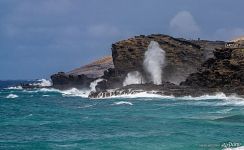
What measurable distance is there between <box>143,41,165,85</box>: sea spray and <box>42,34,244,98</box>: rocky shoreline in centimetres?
98

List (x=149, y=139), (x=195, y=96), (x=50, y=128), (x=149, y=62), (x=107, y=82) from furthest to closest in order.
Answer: (x=149, y=62), (x=107, y=82), (x=195, y=96), (x=50, y=128), (x=149, y=139)

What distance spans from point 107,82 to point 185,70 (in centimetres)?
1919

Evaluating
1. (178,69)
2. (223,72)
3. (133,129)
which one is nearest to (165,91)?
(223,72)

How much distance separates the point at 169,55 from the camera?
126 metres

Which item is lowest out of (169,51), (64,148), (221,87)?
(64,148)

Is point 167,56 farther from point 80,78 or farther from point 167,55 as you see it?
point 80,78

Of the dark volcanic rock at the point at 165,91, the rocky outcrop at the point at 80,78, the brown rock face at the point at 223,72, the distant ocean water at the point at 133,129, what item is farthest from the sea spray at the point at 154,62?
the distant ocean water at the point at 133,129

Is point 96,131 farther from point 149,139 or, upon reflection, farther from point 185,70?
point 185,70

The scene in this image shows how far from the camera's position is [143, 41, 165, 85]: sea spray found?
410ft

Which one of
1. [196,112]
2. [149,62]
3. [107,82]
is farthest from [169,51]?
[196,112]

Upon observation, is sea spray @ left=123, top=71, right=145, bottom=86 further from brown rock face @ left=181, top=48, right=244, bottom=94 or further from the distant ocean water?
the distant ocean water

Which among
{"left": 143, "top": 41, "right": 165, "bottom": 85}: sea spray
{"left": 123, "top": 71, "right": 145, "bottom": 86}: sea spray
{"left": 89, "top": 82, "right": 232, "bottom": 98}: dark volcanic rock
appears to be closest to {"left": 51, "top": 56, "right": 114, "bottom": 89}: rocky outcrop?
{"left": 123, "top": 71, "right": 145, "bottom": 86}: sea spray

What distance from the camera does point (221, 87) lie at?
88812 millimetres

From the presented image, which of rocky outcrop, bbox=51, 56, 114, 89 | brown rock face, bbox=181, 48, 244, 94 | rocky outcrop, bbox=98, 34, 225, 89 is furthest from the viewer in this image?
rocky outcrop, bbox=51, 56, 114, 89
